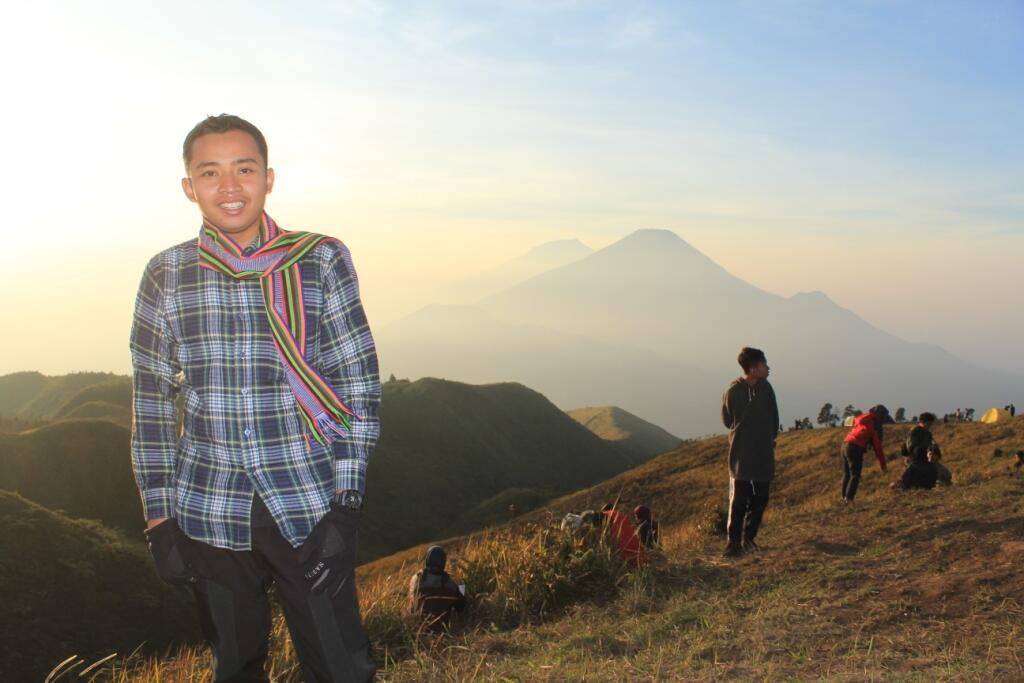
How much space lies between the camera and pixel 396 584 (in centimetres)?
689

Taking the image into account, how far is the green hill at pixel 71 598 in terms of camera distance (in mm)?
11469

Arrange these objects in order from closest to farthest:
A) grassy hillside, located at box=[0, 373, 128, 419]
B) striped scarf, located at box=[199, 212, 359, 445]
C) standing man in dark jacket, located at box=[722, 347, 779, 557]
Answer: striped scarf, located at box=[199, 212, 359, 445], standing man in dark jacket, located at box=[722, 347, 779, 557], grassy hillside, located at box=[0, 373, 128, 419]

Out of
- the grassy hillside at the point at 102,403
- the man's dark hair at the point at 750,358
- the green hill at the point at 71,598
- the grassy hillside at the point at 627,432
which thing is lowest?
the grassy hillside at the point at 627,432

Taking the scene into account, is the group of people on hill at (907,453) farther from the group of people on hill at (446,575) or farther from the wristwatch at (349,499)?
the wristwatch at (349,499)

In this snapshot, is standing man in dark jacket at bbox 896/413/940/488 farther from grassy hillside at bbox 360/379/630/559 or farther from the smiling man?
grassy hillside at bbox 360/379/630/559

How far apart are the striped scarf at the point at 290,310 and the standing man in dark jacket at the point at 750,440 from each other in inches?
241

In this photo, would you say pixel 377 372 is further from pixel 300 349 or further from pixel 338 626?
pixel 338 626

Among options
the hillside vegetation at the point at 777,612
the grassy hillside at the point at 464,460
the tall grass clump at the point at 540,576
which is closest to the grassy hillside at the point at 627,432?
the grassy hillside at the point at 464,460

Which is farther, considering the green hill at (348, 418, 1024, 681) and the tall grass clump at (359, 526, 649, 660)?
the tall grass clump at (359, 526, 649, 660)

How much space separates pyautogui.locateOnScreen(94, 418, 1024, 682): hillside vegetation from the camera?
4.52 m

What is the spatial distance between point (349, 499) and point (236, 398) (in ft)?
1.77

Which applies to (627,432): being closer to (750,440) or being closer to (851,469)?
(851,469)

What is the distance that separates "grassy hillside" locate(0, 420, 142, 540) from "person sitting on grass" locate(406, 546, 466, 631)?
2514 cm

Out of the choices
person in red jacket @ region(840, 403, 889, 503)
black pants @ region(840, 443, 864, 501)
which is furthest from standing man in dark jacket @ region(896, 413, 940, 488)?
black pants @ region(840, 443, 864, 501)
